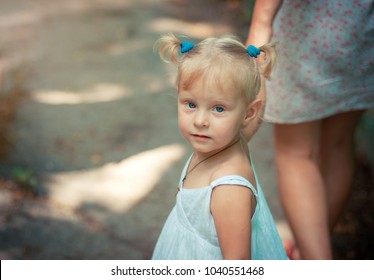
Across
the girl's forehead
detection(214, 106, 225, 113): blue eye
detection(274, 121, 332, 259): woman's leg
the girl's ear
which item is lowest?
detection(274, 121, 332, 259): woman's leg

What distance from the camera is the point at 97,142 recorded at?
3773 millimetres

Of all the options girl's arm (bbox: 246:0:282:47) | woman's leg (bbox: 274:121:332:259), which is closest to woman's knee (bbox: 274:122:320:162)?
woman's leg (bbox: 274:121:332:259)

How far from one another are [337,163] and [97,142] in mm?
1765

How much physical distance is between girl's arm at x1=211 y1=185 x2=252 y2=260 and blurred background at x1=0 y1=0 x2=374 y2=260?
1344 millimetres

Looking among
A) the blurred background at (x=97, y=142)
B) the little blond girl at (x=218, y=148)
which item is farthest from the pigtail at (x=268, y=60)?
the blurred background at (x=97, y=142)

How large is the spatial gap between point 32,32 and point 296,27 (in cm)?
387

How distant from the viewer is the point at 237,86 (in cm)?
159

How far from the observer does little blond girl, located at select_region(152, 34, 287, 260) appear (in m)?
1.58

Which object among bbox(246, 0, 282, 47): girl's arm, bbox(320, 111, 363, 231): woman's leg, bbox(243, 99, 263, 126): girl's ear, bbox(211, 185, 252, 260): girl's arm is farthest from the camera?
bbox(320, 111, 363, 231): woman's leg

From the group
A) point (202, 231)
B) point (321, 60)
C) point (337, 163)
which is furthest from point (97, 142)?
point (202, 231)

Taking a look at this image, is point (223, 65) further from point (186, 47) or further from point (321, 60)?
point (321, 60)

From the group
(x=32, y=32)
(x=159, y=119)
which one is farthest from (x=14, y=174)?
(x=32, y=32)

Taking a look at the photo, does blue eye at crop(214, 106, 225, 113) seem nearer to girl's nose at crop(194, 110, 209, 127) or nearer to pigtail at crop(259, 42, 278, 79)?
girl's nose at crop(194, 110, 209, 127)

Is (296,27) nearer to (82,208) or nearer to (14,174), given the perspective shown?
(82,208)
